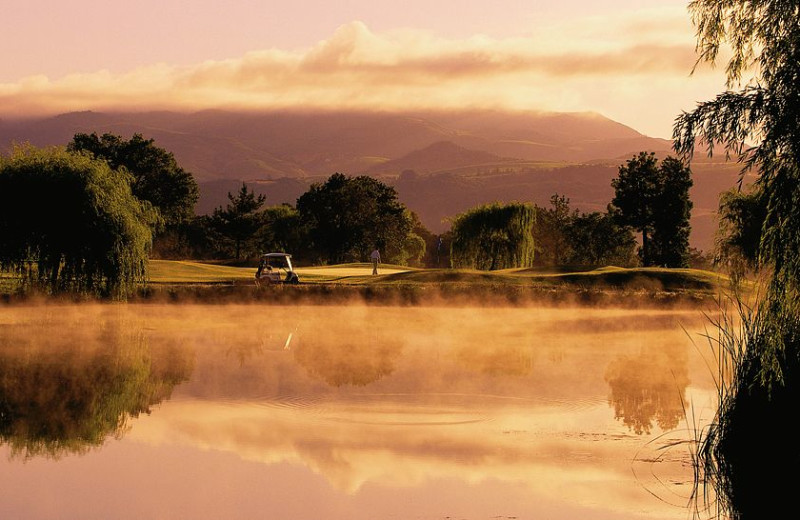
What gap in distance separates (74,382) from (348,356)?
27.2 feet

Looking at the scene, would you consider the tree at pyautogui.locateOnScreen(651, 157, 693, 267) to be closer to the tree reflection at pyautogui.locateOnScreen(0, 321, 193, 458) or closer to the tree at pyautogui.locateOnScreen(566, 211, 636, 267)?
the tree at pyautogui.locateOnScreen(566, 211, 636, 267)

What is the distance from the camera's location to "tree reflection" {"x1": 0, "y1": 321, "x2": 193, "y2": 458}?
17375mm

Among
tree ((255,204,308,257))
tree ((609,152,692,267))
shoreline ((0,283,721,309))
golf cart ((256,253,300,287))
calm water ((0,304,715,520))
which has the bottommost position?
calm water ((0,304,715,520))

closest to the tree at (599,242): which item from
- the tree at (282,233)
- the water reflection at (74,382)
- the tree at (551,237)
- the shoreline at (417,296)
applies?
the tree at (551,237)

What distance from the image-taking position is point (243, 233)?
5207 inches

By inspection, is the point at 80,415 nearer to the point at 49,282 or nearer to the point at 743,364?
the point at 743,364

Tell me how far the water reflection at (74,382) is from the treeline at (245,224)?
643 cm

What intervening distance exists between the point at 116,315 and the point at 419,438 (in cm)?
2235

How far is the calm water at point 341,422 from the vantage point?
45.0 ft

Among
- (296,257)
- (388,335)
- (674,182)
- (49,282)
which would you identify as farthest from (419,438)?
(296,257)

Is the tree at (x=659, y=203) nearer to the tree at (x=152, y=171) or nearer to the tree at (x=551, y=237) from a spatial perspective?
the tree at (x=551, y=237)

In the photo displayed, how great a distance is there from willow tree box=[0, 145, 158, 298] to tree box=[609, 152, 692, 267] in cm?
6639

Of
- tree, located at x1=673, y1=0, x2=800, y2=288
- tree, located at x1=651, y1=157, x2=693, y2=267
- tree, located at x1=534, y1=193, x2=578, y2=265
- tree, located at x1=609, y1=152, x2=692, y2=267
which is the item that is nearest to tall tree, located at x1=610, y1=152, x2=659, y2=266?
tree, located at x1=609, y1=152, x2=692, y2=267

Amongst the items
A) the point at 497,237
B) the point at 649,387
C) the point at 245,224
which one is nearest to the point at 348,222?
the point at 245,224
